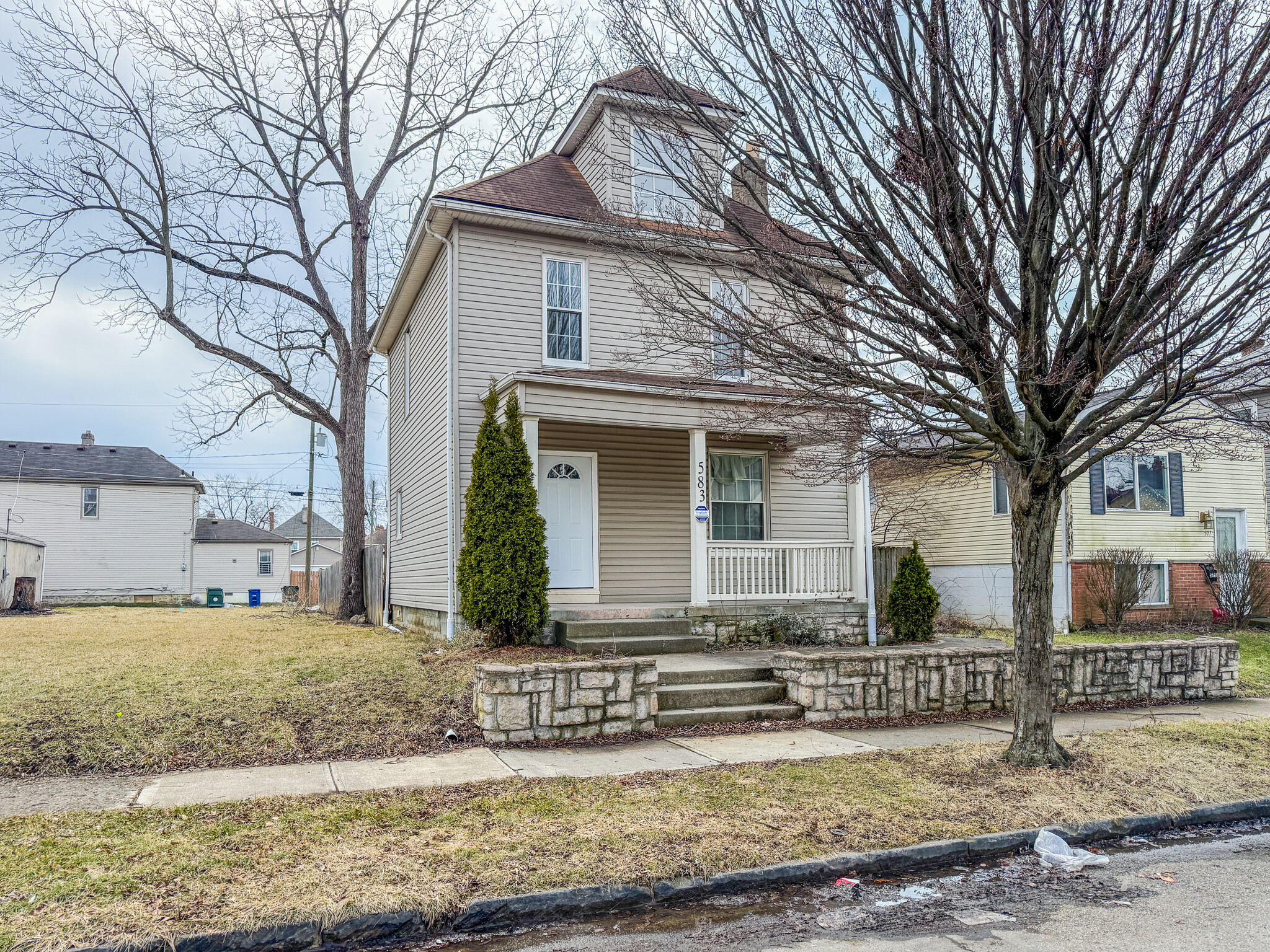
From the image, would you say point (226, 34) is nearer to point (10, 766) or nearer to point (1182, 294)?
point (10, 766)

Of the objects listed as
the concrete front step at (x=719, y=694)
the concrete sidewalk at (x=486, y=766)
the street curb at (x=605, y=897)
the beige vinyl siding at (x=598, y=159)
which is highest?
the beige vinyl siding at (x=598, y=159)

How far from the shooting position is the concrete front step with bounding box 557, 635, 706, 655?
393 inches

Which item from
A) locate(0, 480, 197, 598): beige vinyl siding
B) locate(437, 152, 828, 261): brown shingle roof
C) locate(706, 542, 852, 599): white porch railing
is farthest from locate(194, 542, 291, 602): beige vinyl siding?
locate(706, 542, 852, 599): white porch railing

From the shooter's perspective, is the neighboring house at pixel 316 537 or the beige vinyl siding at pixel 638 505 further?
the neighboring house at pixel 316 537

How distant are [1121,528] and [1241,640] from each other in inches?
128

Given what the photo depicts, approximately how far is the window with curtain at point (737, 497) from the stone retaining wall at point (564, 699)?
6.30 metres

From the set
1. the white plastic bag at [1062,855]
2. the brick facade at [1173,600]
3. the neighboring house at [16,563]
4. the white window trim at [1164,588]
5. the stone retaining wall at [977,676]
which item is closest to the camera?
the white plastic bag at [1062,855]

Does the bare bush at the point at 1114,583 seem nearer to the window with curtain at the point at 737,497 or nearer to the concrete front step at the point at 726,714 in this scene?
the window with curtain at the point at 737,497

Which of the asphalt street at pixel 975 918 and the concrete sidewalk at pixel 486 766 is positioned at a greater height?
the concrete sidewalk at pixel 486 766

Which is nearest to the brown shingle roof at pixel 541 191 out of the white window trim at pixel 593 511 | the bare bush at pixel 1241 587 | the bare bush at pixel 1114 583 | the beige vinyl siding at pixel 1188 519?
the white window trim at pixel 593 511

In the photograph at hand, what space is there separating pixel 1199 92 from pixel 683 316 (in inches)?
142

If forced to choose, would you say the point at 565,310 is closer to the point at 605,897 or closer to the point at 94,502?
the point at 605,897

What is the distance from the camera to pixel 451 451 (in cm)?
1220

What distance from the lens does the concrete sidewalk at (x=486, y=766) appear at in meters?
5.48
